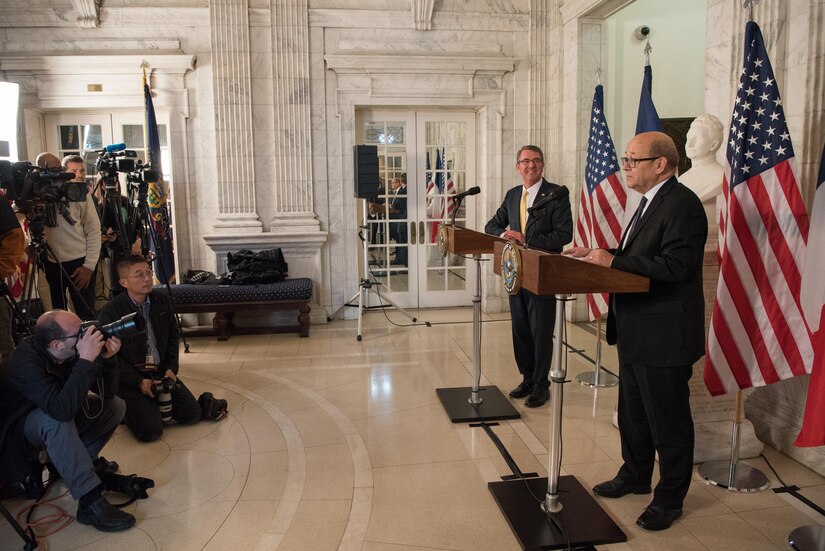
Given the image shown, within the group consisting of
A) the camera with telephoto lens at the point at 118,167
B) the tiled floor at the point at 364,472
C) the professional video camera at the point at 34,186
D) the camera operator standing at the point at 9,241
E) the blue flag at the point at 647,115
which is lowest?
the tiled floor at the point at 364,472

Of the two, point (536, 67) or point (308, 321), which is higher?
point (536, 67)

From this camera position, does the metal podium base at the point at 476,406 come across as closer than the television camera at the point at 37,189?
No

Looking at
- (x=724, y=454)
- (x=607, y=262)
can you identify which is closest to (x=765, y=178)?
(x=607, y=262)

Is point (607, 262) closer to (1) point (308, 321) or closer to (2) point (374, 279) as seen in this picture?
(1) point (308, 321)

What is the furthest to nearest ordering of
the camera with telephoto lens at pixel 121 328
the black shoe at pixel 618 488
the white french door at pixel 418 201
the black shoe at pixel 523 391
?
the white french door at pixel 418 201 → the black shoe at pixel 523 391 → the black shoe at pixel 618 488 → the camera with telephoto lens at pixel 121 328

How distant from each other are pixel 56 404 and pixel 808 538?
326 centimetres

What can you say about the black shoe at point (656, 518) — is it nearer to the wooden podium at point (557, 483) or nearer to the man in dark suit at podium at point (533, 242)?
the wooden podium at point (557, 483)

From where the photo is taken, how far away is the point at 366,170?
21.0ft

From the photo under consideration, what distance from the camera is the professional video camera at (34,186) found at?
3691 mm

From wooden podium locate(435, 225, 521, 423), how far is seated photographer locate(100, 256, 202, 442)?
172 centimetres

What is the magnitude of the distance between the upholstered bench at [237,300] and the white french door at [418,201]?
139cm

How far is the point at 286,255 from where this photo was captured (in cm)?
700

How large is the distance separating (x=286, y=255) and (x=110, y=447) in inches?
139

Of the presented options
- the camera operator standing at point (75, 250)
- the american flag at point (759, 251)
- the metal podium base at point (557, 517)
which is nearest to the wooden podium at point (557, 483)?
the metal podium base at point (557, 517)
